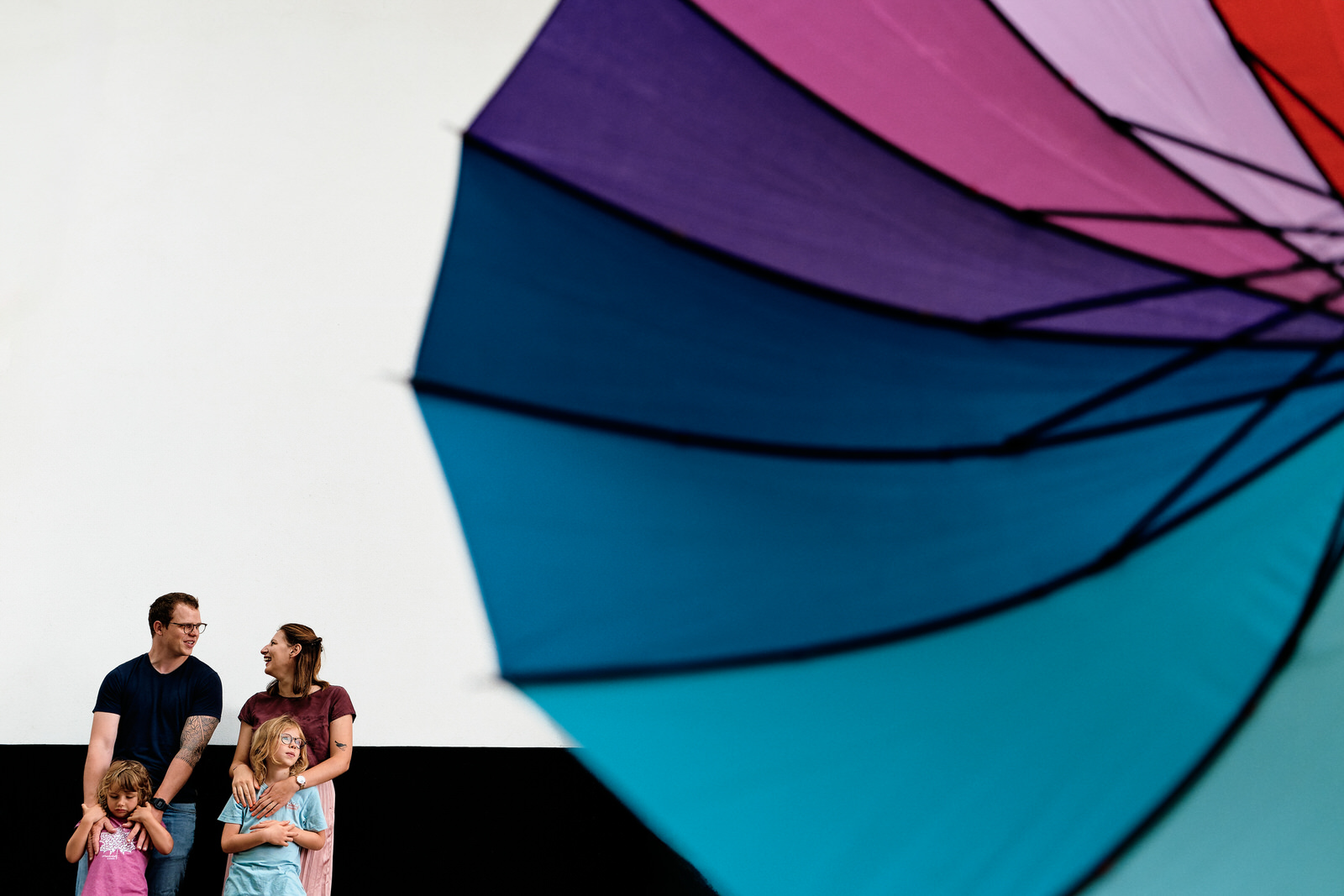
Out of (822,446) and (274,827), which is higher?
(274,827)

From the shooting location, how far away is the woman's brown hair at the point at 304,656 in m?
3.12

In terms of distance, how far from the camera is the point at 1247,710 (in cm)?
150

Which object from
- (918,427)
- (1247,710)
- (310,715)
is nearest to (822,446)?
(918,427)

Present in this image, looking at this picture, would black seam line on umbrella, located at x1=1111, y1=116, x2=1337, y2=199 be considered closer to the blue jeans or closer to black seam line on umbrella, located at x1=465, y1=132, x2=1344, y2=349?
black seam line on umbrella, located at x1=465, y1=132, x2=1344, y2=349

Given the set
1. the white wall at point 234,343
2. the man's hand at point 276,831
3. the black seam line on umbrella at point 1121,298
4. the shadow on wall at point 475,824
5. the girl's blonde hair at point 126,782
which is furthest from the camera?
the white wall at point 234,343

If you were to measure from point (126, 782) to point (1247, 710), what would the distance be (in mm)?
2793

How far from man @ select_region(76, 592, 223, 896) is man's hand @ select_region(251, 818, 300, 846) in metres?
0.37

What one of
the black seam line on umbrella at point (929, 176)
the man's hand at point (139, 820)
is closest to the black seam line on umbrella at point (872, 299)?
the black seam line on umbrella at point (929, 176)

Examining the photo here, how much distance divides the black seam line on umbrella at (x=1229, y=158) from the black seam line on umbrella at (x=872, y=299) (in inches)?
3.9

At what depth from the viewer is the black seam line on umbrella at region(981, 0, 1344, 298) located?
156cm

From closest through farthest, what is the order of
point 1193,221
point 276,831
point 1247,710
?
point 1247,710 < point 1193,221 < point 276,831

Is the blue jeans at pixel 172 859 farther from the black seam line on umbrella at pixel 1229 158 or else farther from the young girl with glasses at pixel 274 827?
the black seam line on umbrella at pixel 1229 158

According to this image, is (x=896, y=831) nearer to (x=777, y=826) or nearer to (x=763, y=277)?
(x=777, y=826)

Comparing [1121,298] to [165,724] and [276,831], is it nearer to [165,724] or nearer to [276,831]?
[276,831]
